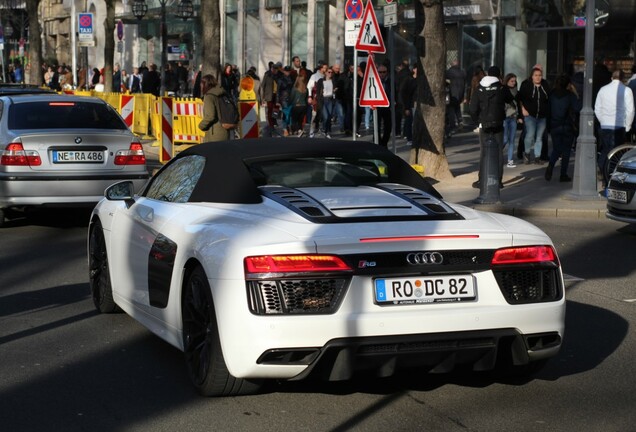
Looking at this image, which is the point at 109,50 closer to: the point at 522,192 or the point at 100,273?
the point at 522,192

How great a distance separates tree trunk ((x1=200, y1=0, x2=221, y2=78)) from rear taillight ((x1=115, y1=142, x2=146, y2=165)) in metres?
11.7

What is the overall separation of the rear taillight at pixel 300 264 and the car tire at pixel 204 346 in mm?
458

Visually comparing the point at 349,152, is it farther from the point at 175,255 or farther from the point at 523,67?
the point at 523,67

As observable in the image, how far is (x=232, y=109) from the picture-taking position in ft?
61.4

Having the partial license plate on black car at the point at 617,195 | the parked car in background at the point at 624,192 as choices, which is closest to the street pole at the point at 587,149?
the parked car in background at the point at 624,192

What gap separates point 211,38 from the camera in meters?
26.9

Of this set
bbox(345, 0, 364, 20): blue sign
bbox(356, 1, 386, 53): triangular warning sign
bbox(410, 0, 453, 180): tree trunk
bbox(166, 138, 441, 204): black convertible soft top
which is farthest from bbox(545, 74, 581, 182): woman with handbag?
bbox(166, 138, 441, 204): black convertible soft top

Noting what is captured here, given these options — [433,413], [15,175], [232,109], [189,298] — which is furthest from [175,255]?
[232,109]

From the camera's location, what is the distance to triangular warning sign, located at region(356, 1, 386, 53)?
1786cm

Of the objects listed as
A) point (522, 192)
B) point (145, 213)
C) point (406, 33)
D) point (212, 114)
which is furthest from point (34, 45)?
point (145, 213)

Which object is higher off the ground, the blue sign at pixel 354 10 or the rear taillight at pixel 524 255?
the blue sign at pixel 354 10

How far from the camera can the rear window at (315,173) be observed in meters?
7.38

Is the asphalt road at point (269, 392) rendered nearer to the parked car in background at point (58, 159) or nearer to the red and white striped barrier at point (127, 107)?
the parked car in background at point (58, 159)

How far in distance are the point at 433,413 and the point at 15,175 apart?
9.25 m
